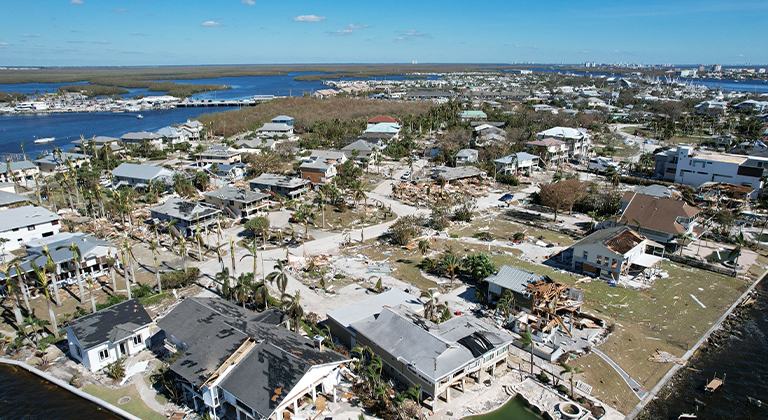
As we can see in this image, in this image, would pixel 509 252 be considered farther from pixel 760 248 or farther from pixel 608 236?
pixel 760 248

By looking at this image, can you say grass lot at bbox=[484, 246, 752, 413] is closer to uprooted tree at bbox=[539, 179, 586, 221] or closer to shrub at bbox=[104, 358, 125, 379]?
uprooted tree at bbox=[539, 179, 586, 221]

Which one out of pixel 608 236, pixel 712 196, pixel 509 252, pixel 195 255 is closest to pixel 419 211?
pixel 509 252

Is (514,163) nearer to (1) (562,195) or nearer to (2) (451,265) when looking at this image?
(1) (562,195)

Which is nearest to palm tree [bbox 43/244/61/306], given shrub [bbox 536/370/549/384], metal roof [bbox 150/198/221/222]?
metal roof [bbox 150/198/221/222]

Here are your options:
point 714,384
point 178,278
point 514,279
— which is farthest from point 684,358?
point 178,278

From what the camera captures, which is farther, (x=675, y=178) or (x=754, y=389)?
(x=675, y=178)

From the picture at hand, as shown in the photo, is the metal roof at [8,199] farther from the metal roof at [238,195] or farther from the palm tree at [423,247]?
the palm tree at [423,247]
